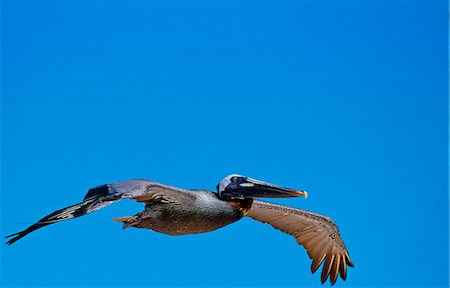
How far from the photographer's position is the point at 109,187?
5242 millimetres

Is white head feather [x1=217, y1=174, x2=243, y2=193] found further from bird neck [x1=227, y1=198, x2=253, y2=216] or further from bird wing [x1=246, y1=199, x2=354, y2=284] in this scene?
bird wing [x1=246, y1=199, x2=354, y2=284]

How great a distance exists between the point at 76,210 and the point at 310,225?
3.16 m

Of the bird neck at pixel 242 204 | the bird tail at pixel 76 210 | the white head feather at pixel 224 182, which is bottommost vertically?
the bird tail at pixel 76 210

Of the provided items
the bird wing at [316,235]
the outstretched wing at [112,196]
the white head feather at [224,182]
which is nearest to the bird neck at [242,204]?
the white head feather at [224,182]

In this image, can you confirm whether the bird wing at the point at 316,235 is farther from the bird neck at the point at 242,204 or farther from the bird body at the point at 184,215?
the bird body at the point at 184,215

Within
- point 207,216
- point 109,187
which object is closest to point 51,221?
point 109,187

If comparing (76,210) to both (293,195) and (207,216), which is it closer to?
(207,216)

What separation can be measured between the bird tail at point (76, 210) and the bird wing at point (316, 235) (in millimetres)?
2433

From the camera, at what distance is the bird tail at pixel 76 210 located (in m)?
4.75

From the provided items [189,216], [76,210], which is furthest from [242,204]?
[76,210]

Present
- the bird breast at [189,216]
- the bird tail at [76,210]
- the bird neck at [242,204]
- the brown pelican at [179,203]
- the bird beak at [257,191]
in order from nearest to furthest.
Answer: the bird tail at [76,210] < the brown pelican at [179,203] < the bird breast at [189,216] < the bird beak at [257,191] < the bird neck at [242,204]

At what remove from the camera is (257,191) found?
611 cm

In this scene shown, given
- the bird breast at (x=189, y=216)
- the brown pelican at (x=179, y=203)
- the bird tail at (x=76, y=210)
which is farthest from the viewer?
the bird breast at (x=189, y=216)

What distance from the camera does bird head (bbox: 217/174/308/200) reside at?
604cm
